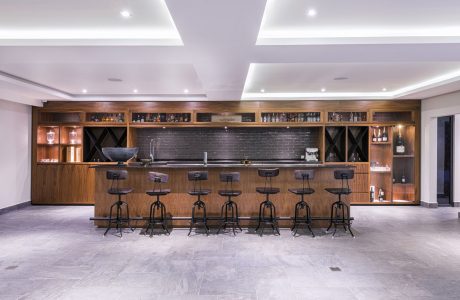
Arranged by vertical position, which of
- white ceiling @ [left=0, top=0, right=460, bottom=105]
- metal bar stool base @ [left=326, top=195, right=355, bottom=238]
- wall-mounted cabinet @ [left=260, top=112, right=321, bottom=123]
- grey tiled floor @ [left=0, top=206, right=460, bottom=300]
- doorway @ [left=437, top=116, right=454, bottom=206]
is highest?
white ceiling @ [left=0, top=0, right=460, bottom=105]

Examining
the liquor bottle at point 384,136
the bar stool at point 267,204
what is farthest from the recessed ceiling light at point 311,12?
the liquor bottle at point 384,136

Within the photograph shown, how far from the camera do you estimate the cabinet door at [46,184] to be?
782 cm

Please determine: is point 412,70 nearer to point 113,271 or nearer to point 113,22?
point 113,22

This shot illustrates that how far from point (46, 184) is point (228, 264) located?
624 centimetres

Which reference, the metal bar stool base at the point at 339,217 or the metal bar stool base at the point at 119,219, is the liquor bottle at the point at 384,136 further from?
the metal bar stool base at the point at 119,219

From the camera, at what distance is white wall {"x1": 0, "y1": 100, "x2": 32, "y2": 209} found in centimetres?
689

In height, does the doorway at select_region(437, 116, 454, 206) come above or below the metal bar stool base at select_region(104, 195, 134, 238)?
above

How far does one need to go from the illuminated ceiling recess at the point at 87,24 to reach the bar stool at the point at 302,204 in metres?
2.89

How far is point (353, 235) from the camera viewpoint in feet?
16.8

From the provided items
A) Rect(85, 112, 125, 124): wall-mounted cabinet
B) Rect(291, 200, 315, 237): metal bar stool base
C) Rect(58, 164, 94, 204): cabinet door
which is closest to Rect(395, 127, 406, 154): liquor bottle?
Rect(291, 200, 315, 237): metal bar stool base

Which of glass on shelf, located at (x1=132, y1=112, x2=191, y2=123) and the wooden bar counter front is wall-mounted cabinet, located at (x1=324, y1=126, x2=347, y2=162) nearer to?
the wooden bar counter front

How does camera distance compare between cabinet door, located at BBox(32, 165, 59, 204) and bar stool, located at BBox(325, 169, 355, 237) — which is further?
cabinet door, located at BBox(32, 165, 59, 204)

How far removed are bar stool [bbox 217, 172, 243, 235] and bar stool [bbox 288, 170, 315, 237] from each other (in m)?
0.99

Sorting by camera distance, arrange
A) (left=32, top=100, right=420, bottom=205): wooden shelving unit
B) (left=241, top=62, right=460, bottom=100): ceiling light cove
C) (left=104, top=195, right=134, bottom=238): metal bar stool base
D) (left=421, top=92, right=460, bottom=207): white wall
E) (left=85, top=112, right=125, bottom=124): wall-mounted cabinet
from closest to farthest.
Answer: (left=241, top=62, right=460, bottom=100): ceiling light cove
(left=104, top=195, right=134, bottom=238): metal bar stool base
(left=421, top=92, right=460, bottom=207): white wall
(left=32, top=100, right=420, bottom=205): wooden shelving unit
(left=85, top=112, right=125, bottom=124): wall-mounted cabinet
